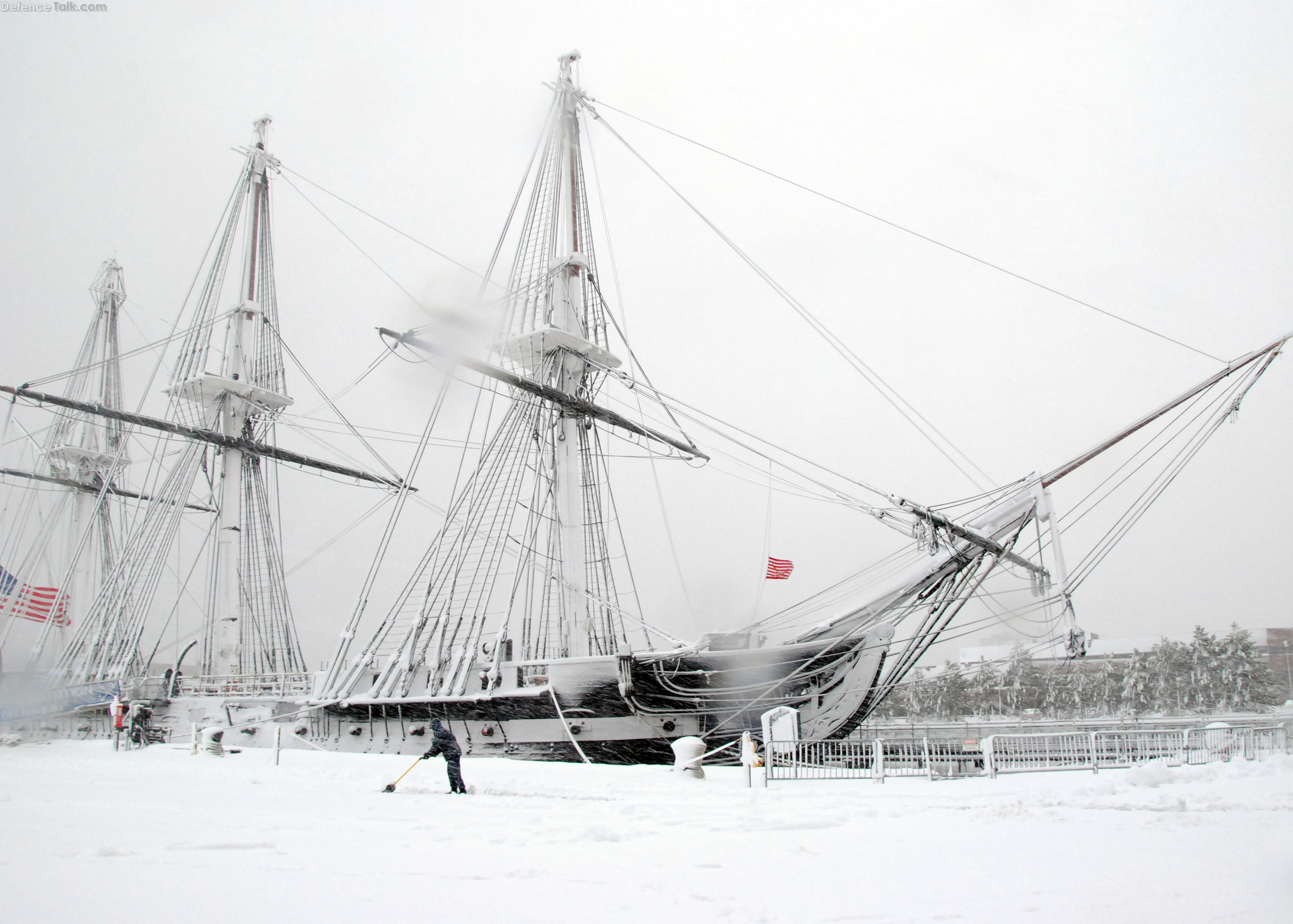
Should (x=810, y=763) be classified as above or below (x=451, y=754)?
below

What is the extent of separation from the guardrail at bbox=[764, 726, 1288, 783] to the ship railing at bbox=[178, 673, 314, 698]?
1675 centimetres

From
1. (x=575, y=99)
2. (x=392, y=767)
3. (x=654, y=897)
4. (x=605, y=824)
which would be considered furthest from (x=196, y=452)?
(x=654, y=897)

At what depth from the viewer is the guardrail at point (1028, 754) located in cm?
1176

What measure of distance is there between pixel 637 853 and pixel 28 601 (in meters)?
32.7

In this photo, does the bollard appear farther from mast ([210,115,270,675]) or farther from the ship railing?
mast ([210,115,270,675])

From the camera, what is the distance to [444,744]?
927 centimetres

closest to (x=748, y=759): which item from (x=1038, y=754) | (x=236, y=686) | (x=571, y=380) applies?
(x=1038, y=754)

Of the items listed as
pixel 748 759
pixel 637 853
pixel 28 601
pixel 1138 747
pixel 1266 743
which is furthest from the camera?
pixel 28 601

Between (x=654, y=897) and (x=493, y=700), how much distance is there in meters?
14.5

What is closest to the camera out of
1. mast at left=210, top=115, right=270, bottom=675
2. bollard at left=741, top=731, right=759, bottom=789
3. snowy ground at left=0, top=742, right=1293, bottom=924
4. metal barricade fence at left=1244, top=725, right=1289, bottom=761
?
snowy ground at left=0, top=742, right=1293, bottom=924

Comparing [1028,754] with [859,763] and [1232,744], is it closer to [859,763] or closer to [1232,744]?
[859,763]

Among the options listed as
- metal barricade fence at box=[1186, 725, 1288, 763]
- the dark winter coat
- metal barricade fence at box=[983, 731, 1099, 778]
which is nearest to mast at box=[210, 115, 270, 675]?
the dark winter coat

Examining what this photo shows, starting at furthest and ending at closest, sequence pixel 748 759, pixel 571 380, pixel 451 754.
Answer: pixel 571 380, pixel 748 759, pixel 451 754

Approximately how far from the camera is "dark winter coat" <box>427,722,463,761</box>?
9203 mm
